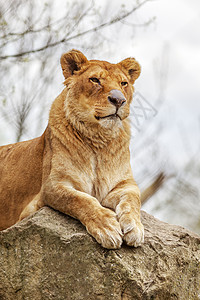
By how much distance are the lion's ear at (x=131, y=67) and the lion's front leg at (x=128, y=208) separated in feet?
4.18

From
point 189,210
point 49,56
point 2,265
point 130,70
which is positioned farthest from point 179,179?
point 2,265

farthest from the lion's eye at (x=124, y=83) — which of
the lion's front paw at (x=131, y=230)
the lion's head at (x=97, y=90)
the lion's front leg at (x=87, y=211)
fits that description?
the lion's front paw at (x=131, y=230)

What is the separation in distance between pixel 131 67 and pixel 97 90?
2.91ft

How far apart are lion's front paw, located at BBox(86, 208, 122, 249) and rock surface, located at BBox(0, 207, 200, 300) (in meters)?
0.08

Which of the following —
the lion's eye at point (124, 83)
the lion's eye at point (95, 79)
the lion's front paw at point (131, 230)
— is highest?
the lion's eye at point (95, 79)

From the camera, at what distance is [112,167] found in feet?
15.6

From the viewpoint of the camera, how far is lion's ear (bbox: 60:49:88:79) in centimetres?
483

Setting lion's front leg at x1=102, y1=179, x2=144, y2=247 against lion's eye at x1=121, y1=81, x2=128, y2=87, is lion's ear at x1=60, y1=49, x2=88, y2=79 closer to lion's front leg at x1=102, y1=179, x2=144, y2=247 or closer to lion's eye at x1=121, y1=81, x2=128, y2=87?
lion's eye at x1=121, y1=81, x2=128, y2=87

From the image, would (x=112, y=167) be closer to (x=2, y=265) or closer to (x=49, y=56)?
(x=2, y=265)

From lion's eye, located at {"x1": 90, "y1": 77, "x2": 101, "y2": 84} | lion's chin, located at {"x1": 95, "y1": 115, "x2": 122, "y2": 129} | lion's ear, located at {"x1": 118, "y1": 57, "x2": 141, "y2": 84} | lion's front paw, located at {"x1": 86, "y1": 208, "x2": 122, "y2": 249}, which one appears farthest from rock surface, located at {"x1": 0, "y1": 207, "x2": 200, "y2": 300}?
lion's ear, located at {"x1": 118, "y1": 57, "x2": 141, "y2": 84}

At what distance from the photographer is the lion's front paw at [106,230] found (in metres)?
3.77

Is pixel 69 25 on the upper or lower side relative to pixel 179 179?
upper

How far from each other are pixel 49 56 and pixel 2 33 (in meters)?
1.23

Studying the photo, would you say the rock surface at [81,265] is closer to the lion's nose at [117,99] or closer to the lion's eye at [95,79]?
the lion's nose at [117,99]
